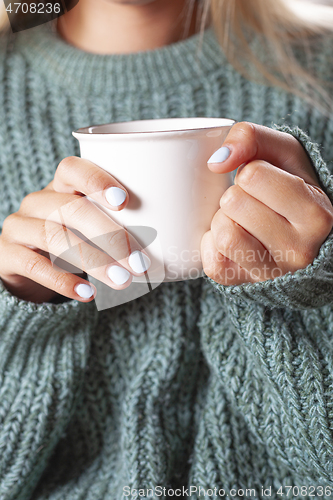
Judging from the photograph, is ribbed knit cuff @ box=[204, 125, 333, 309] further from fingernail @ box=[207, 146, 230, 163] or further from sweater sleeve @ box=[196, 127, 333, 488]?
fingernail @ box=[207, 146, 230, 163]

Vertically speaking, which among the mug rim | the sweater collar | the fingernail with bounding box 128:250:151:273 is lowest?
the fingernail with bounding box 128:250:151:273

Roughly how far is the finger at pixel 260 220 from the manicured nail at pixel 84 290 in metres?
0.20

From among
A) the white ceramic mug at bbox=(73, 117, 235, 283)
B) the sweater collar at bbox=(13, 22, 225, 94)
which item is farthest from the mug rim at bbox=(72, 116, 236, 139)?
the sweater collar at bbox=(13, 22, 225, 94)

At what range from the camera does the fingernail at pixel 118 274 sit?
470mm

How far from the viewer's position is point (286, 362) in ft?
1.92

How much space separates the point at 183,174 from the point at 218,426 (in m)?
0.46

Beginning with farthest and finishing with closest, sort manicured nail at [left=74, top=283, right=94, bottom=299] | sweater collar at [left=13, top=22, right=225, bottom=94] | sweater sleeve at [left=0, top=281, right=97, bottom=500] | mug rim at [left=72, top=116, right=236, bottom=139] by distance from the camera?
1. sweater collar at [left=13, top=22, right=225, bottom=94]
2. sweater sleeve at [left=0, top=281, right=97, bottom=500]
3. manicured nail at [left=74, top=283, right=94, bottom=299]
4. mug rim at [left=72, top=116, right=236, bottom=139]

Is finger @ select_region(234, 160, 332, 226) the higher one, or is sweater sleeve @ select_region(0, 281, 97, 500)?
finger @ select_region(234, 160, 332, 226)

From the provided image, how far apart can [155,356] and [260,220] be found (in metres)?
0.36

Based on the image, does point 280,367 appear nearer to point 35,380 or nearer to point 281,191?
point 281,191

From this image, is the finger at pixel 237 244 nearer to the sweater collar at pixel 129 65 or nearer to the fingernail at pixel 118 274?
the fingernail at pixel 118 274

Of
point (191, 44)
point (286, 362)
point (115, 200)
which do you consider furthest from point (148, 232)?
point (191, 44)

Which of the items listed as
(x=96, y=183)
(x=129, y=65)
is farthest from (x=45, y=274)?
(x=129, y=65)

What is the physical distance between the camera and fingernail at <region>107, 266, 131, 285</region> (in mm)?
470
